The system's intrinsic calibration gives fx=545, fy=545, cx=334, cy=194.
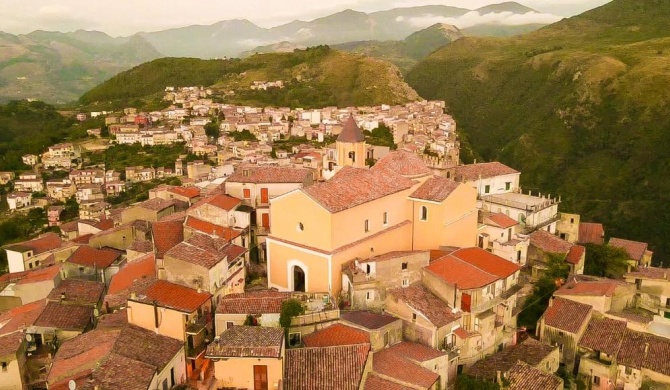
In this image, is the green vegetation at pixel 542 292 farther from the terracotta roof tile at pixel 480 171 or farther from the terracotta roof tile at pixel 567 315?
the terracotta roof tile at pixel 480 171

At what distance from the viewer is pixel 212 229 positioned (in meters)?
27.3

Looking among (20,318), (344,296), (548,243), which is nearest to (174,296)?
(344,296)

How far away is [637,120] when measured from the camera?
85.7 meters

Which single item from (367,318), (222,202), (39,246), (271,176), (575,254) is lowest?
(39,246)

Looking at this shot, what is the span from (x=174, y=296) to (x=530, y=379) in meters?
13.4

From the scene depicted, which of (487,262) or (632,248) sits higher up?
(487,262)

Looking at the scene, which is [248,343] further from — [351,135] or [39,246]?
[39,246]

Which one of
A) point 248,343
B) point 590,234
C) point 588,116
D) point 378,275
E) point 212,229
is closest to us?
point 248,343

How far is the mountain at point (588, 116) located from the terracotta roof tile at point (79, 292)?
5377 cm

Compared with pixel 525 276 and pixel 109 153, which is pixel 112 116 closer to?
pixel 109 153

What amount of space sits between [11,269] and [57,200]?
128ft

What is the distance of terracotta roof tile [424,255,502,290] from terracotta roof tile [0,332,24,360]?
15.8m

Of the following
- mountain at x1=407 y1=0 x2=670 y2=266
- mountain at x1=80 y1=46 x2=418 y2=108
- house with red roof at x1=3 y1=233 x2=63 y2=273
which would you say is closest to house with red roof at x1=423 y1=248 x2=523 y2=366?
house with red roof at x1=3 y1=233 x2=63 y2=273

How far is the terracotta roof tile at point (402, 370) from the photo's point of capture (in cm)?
1789
